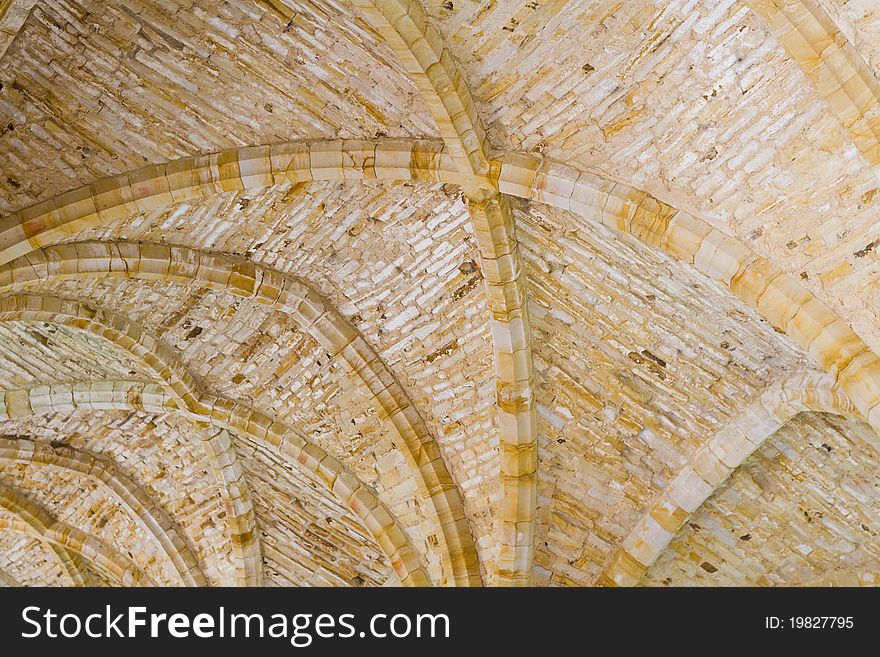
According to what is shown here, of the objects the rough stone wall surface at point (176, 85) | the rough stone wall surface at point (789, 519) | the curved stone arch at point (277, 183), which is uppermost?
the rough stone wall surface at point (176, 85)

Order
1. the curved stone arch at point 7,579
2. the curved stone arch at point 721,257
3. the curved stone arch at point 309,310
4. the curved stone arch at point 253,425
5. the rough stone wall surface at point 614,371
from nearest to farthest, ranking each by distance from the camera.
→ the curved stone arch at point 721,257 → the rough stone wall surface at point 614,371 → the curved stone arch at point 309,310 → the curved stone arch at point 253,425 → the curved stone arch at point 7,579

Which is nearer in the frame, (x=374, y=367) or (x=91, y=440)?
(x=374, y=367)

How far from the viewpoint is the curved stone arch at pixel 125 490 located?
869 centimetres

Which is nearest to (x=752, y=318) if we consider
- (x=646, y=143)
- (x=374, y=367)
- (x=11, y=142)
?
(x=646, y=143)

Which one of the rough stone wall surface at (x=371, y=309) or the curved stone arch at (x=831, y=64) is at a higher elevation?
the rough stone wall surface at (x=371, y=309)

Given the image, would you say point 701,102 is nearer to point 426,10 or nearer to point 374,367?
→ point 426,10

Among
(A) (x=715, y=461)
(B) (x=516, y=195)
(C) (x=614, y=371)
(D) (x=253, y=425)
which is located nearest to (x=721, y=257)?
(B) (x=516, y=195)

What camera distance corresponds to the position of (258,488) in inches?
347

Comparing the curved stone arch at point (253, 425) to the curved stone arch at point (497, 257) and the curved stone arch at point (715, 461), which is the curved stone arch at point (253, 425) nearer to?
the curved stone arch at point (497, 257)

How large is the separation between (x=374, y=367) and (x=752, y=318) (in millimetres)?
2843

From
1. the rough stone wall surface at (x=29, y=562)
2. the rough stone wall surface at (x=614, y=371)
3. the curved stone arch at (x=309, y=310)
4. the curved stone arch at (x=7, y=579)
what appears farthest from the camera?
the curved stone arch at (x=7, y=579)

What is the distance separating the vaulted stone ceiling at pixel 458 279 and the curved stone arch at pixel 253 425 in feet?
0.08

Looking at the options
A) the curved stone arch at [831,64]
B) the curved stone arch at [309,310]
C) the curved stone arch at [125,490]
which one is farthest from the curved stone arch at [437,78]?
the curved stone arch at [125,490]
